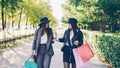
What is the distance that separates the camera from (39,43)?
8.08 meters

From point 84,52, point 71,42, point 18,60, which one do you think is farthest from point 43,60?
point 18,60

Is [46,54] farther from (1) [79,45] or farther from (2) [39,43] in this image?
(1) [79,45]

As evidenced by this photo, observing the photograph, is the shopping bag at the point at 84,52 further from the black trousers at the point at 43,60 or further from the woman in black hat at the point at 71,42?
the black trousers at the point at 43,60

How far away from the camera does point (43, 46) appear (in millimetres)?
8109

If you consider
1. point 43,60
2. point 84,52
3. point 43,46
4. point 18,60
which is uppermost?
point 43,46

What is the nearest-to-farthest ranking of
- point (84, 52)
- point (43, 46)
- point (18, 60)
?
1. point (43, 46)
2. point (84, 52)
3. point (18, 60)

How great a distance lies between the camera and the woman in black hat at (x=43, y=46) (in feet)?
26.5

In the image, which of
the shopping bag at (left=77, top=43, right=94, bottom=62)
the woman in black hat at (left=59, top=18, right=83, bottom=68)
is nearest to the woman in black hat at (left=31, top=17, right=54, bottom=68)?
the woman in black hat at (left=59, top=18, right=83, bottom=68)

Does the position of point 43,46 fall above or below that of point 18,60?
above

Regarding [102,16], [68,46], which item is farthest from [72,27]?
[102,16]

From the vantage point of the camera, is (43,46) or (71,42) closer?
(43,46)

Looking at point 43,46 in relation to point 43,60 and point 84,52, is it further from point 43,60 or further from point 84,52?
point 84,52

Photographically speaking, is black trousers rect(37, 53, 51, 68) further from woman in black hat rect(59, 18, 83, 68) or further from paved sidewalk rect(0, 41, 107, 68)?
paved sidewalk rect(0, 41, 107, 68)

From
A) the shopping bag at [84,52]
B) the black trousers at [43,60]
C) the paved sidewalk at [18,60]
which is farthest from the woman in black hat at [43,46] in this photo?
the paved sidewalk at [18,60]
